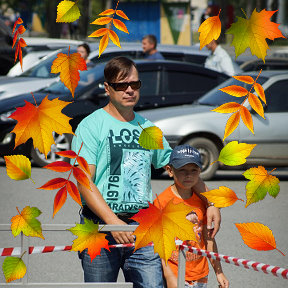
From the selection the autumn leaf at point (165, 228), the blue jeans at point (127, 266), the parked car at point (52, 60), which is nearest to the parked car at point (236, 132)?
the parked car at point (52, 60)

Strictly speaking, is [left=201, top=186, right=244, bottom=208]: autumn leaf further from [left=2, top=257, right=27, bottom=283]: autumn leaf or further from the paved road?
the paved road

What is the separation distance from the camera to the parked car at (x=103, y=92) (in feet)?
39.0

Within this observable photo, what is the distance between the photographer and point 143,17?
98.9 ft

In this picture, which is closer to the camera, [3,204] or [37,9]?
[3,204]

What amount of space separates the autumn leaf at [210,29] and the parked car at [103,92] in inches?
342

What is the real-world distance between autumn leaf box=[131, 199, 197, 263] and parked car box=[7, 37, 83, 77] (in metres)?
13.2

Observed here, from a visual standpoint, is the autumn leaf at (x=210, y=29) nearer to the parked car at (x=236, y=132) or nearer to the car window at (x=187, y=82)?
the parked car at (x=236, y=132)

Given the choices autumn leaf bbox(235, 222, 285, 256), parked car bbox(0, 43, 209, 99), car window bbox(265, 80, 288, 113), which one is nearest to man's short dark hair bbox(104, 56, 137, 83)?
autumn leaf bbox(235, 222, 285, 256)

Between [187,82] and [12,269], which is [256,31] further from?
[187,82]

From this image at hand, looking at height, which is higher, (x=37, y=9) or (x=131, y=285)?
(x=131, y=285)

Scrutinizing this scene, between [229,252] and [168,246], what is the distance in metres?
4.59

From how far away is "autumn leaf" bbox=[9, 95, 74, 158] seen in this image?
275 centimetres

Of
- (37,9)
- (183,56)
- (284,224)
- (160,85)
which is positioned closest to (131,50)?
(183,56)

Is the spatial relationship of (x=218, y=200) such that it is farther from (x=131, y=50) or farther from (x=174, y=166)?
(x=131, y=50)
